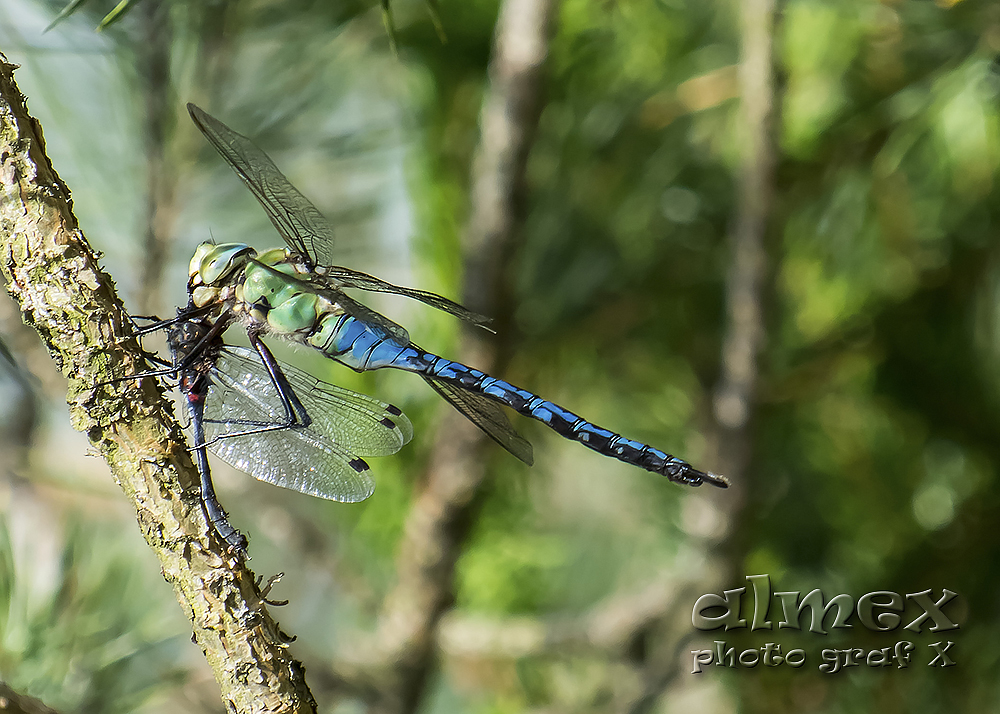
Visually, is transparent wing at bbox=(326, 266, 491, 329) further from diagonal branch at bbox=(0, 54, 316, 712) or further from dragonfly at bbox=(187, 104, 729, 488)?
diagonal branch at bbox=(0, 54, 316, 712)

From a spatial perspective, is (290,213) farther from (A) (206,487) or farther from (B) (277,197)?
(A) (206,487)

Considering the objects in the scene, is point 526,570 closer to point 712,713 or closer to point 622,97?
point 712,713

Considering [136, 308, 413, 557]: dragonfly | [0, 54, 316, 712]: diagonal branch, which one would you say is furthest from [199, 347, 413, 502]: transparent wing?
[0, 54, 316, 712]: diagonal branch

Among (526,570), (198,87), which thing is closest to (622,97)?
(198,87)

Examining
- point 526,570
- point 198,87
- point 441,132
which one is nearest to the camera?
point 198,87

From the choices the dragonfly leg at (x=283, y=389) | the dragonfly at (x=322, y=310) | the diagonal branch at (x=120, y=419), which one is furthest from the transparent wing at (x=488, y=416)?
the diagonal branch at (x=120, y=419)

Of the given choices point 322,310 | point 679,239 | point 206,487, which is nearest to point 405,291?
point 322,310

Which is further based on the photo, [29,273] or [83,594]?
[83,594]
